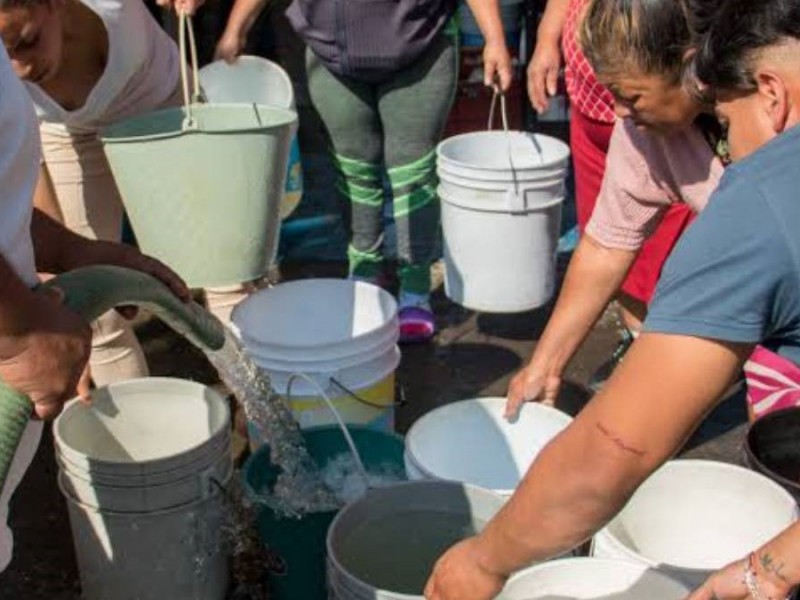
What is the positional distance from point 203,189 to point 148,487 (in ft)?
2.40

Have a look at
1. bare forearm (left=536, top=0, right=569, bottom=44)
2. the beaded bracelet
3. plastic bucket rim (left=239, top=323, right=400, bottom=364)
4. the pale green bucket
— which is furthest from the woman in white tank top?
the beaded bracelet

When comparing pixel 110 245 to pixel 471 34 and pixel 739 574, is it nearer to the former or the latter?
pixel 739 574

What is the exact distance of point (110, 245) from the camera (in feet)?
7.77

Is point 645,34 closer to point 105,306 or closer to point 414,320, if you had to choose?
point 105,306

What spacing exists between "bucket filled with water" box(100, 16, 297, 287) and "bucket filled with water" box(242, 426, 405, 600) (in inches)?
20.0

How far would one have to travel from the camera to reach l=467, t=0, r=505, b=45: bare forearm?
3.65 meters

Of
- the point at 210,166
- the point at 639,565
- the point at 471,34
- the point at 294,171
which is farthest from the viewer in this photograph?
the point at 471,34

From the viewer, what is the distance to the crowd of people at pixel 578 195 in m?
1.48

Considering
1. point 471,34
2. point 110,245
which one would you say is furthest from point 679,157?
point 471,34

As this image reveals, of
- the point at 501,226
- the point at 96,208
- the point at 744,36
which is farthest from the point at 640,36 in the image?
the point at 96,208

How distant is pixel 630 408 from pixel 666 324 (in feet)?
0.39

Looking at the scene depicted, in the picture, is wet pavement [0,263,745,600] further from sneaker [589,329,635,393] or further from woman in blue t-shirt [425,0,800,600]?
woman in blue t-shirt [425,0,800,600]

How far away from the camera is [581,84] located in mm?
3246

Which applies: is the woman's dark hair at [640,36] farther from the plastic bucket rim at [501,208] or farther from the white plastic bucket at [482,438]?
the plastic bucket rim at [501,208]
